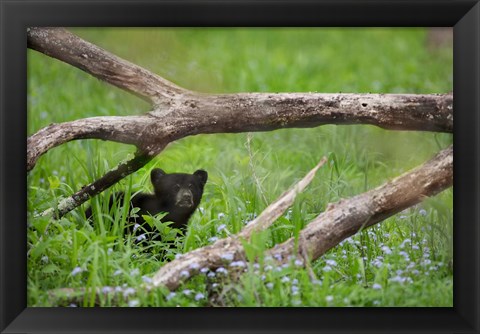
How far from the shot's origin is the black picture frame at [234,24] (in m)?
4.98

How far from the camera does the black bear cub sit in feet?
21.4

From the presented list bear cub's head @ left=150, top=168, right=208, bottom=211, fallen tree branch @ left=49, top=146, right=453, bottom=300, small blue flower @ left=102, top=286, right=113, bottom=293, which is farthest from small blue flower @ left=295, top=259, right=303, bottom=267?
bear cub's head @ left=150, top=168, right=208, bottom=211

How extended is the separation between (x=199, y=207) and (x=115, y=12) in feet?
7.45

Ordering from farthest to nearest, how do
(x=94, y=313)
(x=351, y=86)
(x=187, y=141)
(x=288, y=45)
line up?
(x=288, y=45), (x=351, y=86), (x=187, y=141), (x=94, y=313)

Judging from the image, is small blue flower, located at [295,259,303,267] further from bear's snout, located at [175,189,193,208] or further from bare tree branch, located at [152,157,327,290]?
bear's snout, located at [175,189,193,208]

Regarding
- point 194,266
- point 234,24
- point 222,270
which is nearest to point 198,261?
point 194,266

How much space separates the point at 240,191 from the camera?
6539mm

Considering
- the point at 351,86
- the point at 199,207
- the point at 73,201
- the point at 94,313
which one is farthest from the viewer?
the point at 351,86

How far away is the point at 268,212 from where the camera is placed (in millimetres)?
5258

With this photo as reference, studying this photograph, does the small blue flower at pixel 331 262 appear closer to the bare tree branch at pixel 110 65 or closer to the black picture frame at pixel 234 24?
the black picture frame at pixel 234 24

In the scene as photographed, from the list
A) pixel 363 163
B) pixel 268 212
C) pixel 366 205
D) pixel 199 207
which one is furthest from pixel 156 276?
pixel 363 163

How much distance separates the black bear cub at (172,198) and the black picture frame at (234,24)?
1.51m

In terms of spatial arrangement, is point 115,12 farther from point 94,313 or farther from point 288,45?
point 288,45
